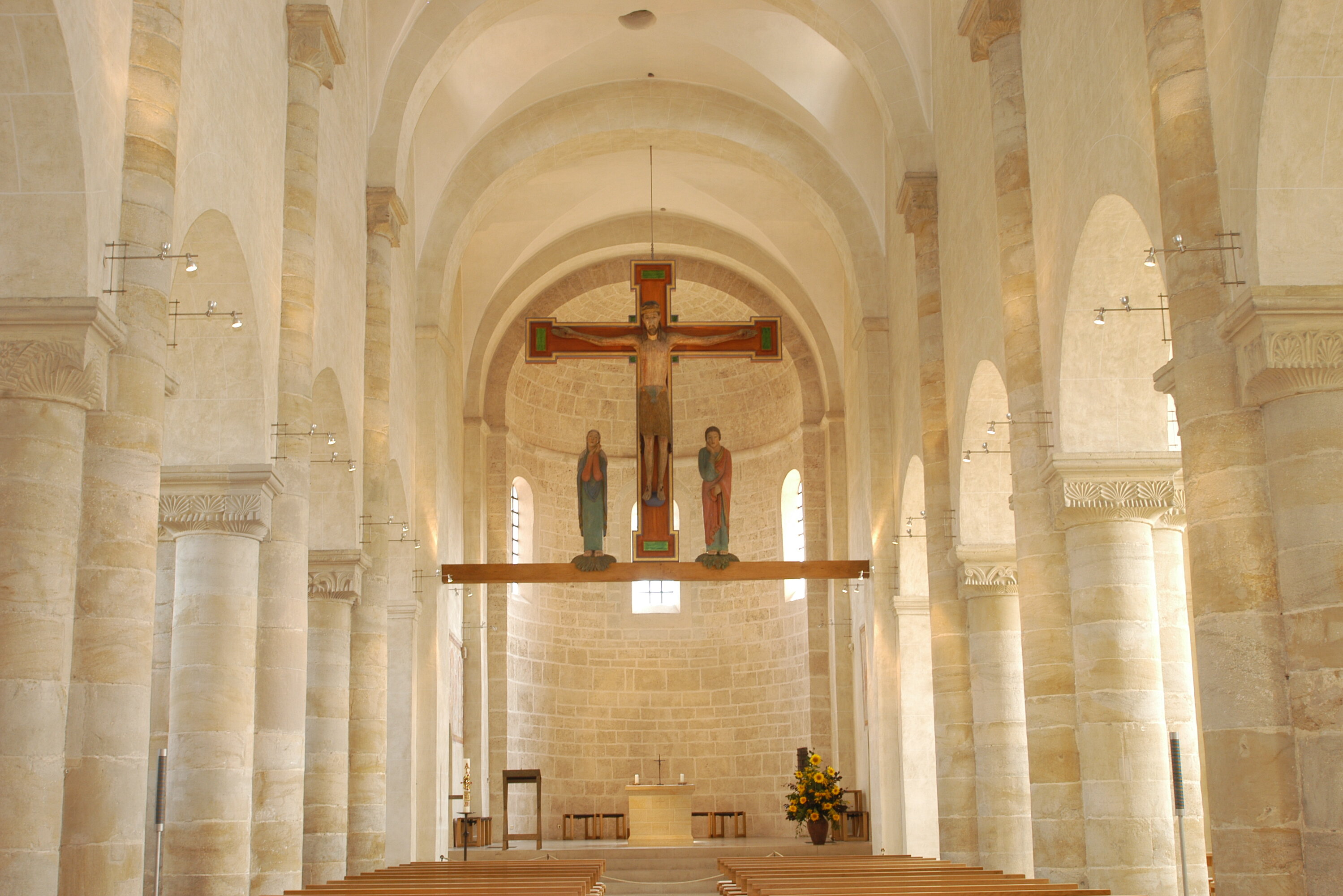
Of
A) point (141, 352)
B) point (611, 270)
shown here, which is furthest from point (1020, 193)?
point (611, 270)

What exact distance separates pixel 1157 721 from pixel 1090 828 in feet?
3.08

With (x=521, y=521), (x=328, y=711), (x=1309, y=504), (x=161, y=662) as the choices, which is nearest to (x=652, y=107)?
(x=521, y=521)

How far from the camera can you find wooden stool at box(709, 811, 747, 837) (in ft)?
87.8

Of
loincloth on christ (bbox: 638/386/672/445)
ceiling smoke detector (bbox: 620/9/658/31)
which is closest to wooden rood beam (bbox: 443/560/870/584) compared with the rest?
loincloth on christ (bbox: 638/386/672/445)

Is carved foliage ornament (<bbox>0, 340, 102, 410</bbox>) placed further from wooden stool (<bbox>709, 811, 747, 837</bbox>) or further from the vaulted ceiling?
wooden stool (<bbox>709, 811, 747, 837</bbox>)

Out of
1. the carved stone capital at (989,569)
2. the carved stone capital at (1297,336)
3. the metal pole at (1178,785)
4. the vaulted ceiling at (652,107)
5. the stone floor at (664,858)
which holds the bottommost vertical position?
the stone floor at (664,858)

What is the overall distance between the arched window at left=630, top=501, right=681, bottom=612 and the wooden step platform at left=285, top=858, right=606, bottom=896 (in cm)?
1491

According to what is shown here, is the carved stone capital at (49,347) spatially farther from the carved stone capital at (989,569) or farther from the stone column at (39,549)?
the carved stone capital at (989,569)

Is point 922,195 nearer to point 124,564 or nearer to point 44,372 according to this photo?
point 124,564

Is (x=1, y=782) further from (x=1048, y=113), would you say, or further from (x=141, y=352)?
(x=1048, y=113)

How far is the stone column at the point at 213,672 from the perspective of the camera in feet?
34.6

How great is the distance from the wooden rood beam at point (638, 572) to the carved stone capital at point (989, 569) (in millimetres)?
6514

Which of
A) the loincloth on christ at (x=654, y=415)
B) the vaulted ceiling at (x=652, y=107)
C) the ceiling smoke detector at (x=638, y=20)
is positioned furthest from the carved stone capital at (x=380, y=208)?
the ceiling smoke detector at (x=638, y=20)

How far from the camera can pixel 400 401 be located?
18.9 meters
